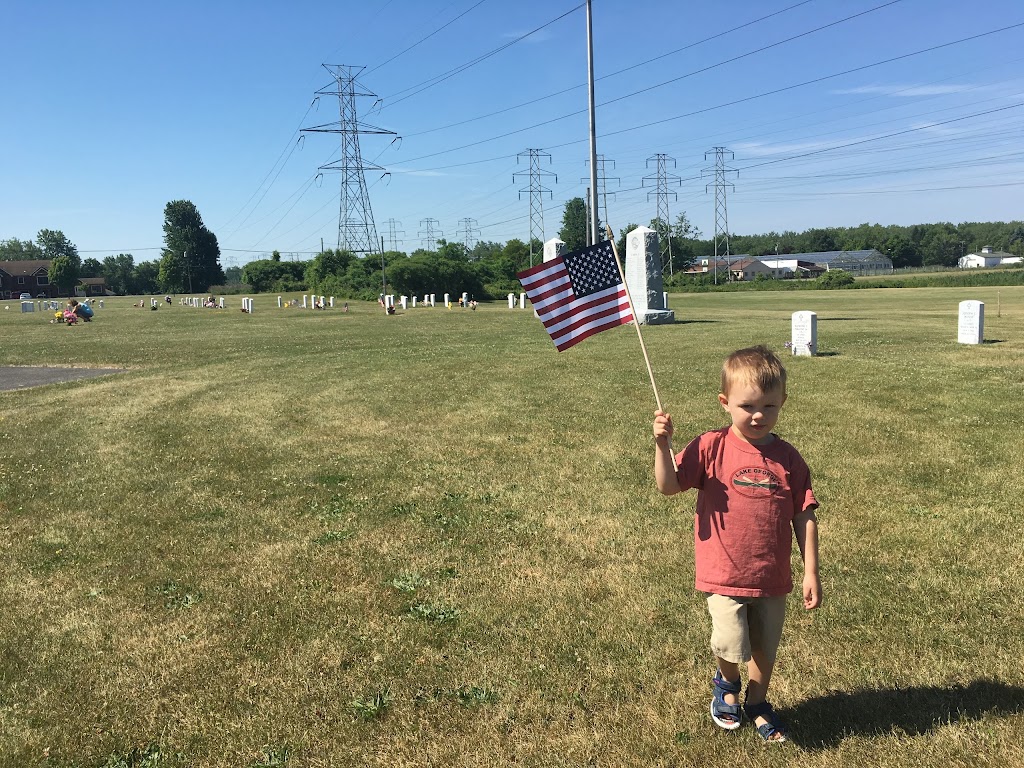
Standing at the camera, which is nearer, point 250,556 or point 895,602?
point 895,602

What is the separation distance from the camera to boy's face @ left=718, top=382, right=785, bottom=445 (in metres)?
3.33

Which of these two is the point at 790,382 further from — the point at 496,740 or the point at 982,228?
the point at 982,228

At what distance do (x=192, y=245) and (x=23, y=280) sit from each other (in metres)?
29.3

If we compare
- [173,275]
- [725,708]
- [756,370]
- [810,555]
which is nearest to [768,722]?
[725,708]

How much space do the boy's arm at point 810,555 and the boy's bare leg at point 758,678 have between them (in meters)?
0.40

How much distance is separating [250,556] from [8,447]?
6775mm

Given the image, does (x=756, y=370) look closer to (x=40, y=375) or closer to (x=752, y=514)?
(x=752, y=514)

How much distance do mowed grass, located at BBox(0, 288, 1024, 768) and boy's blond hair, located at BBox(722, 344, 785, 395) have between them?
174 centimetres

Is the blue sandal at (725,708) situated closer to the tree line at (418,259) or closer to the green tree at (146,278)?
the tree line at (418,259)

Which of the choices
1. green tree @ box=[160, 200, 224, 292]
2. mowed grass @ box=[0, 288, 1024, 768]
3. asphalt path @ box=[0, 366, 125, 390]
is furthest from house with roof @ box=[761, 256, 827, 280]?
mowed grass @ box=[0, 288, 1024, 768]

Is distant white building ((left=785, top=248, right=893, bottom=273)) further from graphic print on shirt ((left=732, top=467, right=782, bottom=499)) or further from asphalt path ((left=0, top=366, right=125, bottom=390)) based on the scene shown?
graphic print on shirt ((left=732, top=467, right=782, bottom=499))

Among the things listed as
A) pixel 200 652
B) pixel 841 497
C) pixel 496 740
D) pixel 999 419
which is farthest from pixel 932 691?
pixel 999 419

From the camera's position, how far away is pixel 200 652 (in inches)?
183

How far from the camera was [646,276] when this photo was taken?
28219mm
